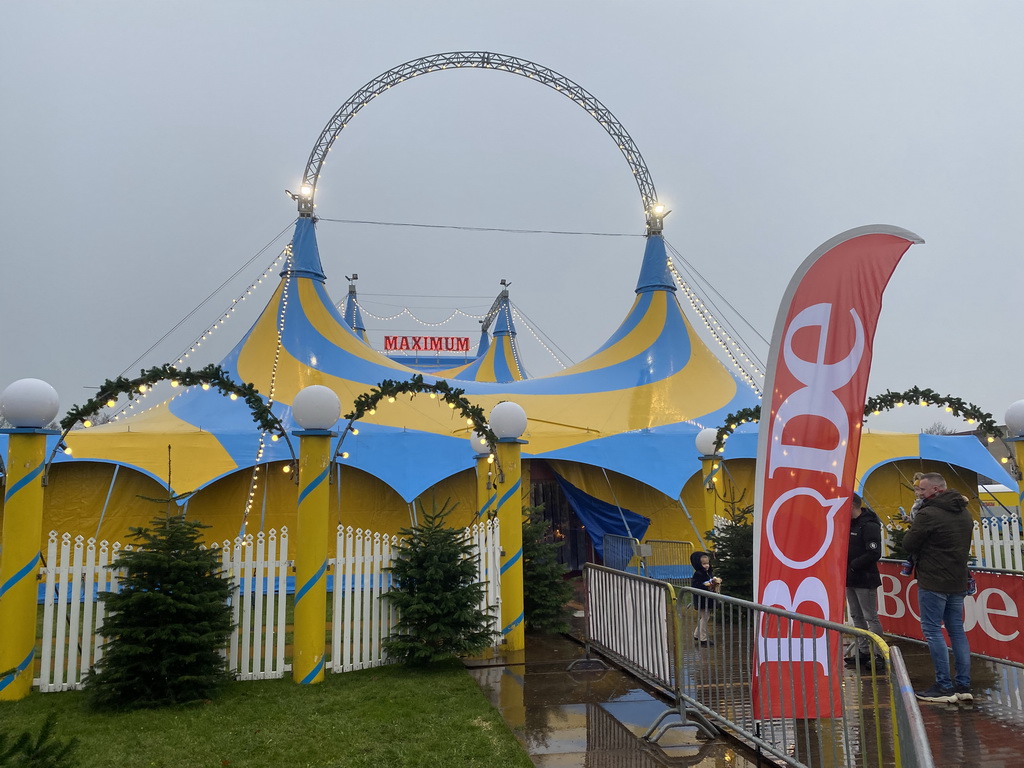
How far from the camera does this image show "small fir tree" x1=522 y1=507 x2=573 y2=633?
28.4 ft

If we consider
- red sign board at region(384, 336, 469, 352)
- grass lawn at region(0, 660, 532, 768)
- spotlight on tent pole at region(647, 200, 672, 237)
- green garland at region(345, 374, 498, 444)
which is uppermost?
red sign board at region(384, 336, 469, 352)

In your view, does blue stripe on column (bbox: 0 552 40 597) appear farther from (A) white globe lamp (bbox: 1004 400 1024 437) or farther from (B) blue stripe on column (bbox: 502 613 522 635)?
(A) white globe lamp (bbox: 1004 400 1024 437)

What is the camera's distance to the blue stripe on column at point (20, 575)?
6.04m

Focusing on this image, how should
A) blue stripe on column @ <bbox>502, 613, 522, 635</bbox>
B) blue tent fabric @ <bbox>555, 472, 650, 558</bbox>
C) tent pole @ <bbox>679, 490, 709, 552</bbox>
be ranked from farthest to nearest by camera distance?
blue tent fabric @ <bbox>555, 472, 650, 558</bbox> < tent pole @ <bbox>679, 490, 709, 552</bbox> < blue stripe on column @ <bbox>502, 613, 522, 635</bbox>

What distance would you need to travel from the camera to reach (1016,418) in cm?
862

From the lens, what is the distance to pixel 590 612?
743 cm

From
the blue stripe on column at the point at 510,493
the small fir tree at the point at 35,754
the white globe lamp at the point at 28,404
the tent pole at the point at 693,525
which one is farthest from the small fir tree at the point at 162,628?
the tent pole at the point at 693,525

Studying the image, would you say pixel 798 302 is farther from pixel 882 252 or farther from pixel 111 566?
pixel 111 566

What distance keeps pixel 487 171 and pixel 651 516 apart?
2692cm

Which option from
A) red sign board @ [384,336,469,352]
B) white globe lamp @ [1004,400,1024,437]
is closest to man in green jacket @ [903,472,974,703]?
white globe lamp @ [1004,400,1024,437]

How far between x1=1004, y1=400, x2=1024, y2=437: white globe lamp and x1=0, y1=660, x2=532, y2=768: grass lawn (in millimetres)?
7016

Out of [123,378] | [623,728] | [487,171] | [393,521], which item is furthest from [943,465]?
[487,171]

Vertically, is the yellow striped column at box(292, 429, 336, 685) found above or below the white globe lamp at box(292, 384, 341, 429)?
below

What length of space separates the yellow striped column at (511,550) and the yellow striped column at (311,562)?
204 cm
